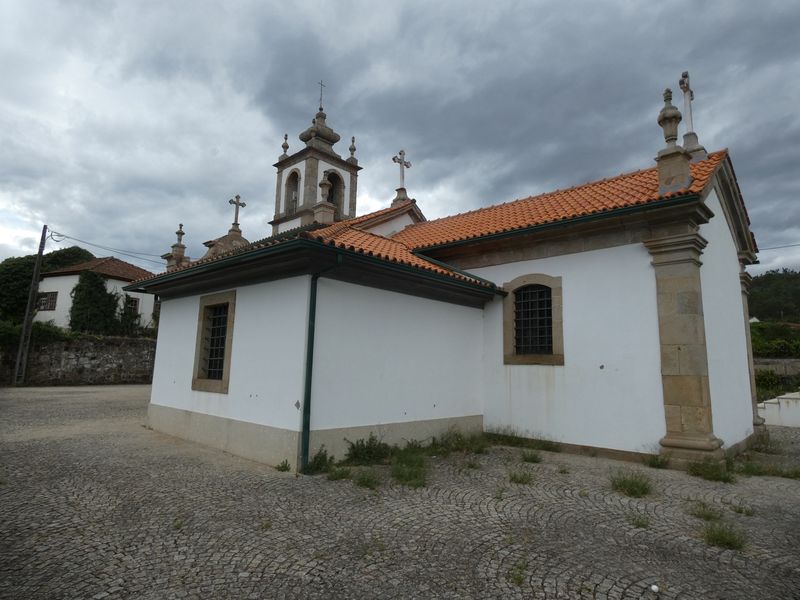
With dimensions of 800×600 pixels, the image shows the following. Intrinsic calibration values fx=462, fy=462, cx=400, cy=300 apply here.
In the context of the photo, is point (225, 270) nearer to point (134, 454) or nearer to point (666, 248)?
point (134, 454)

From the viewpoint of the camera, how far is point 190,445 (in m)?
8.10

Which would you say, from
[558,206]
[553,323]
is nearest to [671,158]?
[558,206]

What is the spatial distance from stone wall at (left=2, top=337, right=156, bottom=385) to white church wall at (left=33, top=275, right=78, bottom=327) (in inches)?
335

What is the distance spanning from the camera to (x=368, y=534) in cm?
421

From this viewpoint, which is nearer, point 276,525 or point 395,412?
point 276,525

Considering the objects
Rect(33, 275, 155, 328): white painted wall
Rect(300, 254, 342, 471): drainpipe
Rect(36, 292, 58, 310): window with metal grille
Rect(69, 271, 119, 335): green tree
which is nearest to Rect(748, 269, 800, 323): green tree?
Rect(300, 254, 342, 471): drainpipe

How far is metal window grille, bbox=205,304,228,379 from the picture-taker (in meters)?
8.52

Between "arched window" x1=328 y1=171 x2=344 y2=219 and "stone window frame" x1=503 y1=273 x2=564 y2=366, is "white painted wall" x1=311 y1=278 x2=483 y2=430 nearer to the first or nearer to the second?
"stone window frame" x1=503 y1=273 x2=564 y2=366

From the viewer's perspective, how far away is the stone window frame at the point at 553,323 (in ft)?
28.3

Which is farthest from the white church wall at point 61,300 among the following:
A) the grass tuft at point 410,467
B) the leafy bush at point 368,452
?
the grass tuft at point 410,467

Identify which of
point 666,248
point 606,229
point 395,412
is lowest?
point 395,412

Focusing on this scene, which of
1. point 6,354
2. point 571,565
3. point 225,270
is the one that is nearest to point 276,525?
point 571,565

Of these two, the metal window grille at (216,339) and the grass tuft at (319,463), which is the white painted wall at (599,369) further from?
the metal window grille at (216,339)

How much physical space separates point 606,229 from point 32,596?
8579 millimetres
